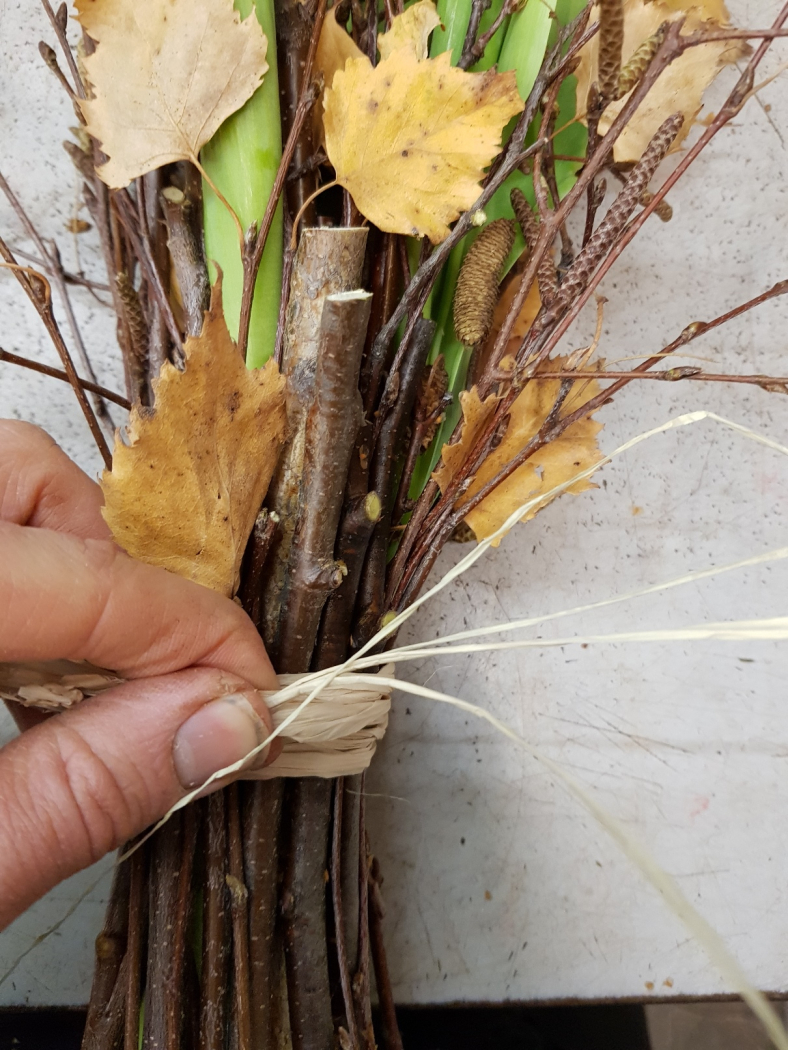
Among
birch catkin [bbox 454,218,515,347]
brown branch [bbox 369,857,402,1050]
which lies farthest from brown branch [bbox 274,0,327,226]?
brown branch [bbox 369,857,402,1050]

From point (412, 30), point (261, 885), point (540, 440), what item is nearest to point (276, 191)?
point (412, 30)

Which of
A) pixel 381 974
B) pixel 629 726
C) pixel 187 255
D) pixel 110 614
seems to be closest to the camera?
pixel 110 614

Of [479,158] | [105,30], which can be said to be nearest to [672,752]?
[479,158]

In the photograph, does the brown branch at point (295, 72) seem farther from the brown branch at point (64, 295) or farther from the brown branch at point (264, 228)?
the brown branch at point (64, 295)

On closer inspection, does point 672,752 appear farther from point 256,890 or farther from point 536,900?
point 256,890

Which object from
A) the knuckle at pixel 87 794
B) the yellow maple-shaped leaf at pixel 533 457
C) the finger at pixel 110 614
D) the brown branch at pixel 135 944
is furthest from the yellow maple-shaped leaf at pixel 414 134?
the brown branch at pixel 135 944

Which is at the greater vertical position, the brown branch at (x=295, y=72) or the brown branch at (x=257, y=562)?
the brown branch at (x=295, y=72)

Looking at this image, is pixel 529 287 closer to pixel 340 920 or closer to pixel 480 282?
pixel 480 282
